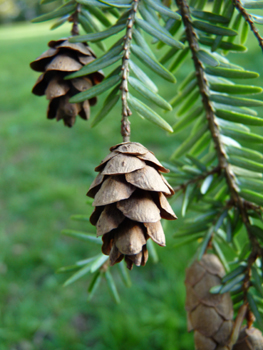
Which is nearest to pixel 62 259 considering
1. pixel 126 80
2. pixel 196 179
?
pixel 196 179

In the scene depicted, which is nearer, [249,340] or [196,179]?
[249,340]

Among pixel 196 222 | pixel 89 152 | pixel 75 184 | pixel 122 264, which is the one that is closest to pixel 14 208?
pixel 75 184

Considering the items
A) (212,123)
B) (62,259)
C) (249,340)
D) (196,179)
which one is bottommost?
(62,259)

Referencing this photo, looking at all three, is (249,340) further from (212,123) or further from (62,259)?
(62,259)

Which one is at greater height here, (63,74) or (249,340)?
(63,74)

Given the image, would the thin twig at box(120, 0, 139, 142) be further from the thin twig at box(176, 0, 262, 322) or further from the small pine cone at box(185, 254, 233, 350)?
the small pine cone at box(185, 254, 233, 350)

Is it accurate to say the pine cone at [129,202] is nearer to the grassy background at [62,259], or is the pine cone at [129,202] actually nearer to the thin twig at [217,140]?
the thin twig at [217,140]

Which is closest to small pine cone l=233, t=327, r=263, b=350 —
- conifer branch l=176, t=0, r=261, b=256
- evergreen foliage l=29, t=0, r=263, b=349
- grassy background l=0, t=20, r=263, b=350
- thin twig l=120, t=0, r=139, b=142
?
evergreen foliage l=29, t=0, r=263, b=349
